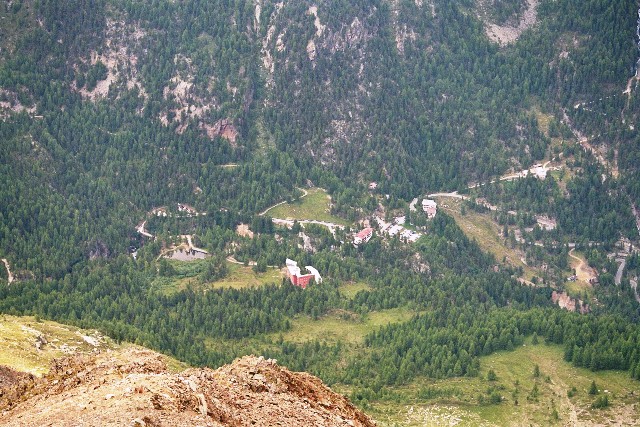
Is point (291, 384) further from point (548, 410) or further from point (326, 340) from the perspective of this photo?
point (326, 340)

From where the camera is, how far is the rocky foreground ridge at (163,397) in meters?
71.4

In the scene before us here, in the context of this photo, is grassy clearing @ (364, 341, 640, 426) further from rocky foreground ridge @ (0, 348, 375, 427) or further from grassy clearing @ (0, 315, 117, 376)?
rocky foreground ridge @ (0, 348, 375, 427)

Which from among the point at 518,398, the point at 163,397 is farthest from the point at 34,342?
the point at 163,397

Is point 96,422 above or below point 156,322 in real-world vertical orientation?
above

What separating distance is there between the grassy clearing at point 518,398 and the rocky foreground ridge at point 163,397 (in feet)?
237

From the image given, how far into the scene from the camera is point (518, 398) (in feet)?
555

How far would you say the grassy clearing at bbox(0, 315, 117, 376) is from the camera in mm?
134375

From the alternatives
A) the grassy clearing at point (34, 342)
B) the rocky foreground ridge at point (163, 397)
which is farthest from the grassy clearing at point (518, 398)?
the rocky foreground ridge at point (163, 397)

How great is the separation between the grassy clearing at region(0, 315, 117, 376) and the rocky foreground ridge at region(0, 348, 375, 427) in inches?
1678

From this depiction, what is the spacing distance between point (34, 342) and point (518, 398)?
6116cm

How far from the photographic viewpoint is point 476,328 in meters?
193

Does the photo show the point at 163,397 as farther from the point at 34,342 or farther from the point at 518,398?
the point at 518,398

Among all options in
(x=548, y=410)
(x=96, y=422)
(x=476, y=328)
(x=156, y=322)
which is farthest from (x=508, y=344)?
(x=96, y=422)

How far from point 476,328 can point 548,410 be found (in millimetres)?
30215
